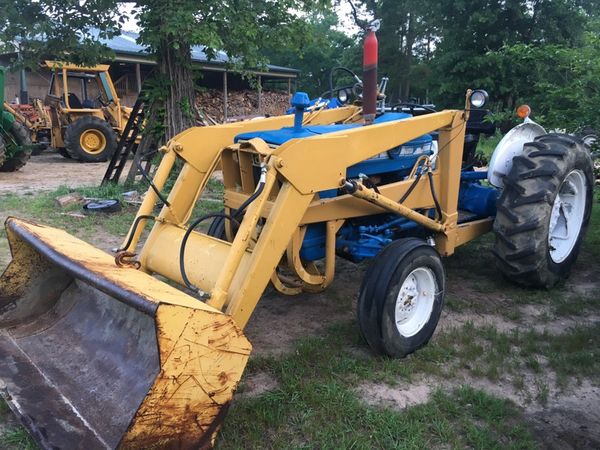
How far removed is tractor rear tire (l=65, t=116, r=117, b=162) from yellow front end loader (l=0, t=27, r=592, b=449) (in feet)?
33.6

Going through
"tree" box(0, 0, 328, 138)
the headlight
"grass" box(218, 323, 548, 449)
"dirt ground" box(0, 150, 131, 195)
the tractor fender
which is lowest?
"dirt ground" box(0, 150, 131, 195)

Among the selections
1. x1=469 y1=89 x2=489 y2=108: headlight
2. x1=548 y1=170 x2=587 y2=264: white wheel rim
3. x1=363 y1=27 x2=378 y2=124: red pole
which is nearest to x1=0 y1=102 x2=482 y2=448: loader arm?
x1=363 y1=27 x2=378 y2=124: red pole

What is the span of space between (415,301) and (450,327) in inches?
21.3

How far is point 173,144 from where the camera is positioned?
3484 mm

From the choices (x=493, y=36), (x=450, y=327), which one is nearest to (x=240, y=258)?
(x=450, y=327)

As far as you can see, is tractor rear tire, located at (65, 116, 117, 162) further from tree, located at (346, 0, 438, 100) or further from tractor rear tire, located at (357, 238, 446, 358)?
tree, located at (346, 0, 438, 100)

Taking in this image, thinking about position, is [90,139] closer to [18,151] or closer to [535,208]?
[18,151]

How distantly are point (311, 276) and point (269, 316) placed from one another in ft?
2.61

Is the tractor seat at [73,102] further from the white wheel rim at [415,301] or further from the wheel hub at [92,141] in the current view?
the white wheel rim at [415,301]

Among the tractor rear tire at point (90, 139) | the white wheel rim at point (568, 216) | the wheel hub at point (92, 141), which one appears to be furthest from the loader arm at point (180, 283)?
the wheel hub at point (92, 141)

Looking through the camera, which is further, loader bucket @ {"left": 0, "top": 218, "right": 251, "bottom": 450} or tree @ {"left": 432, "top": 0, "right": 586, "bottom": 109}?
tree @ {"left": 432, "top": 0, "right": 586, "bottom": 109}

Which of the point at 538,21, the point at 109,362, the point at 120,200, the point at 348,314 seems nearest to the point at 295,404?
the point at 109,362

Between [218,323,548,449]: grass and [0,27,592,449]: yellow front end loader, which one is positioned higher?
[0,27,592,449]: yellow front end loader

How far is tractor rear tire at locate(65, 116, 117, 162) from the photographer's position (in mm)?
13133
